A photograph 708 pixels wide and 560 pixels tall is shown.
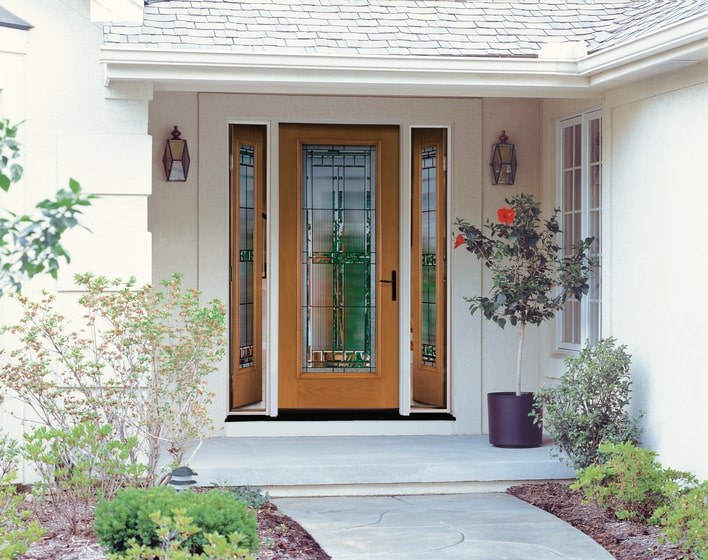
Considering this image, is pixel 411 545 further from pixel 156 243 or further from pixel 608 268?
pixel 156 243

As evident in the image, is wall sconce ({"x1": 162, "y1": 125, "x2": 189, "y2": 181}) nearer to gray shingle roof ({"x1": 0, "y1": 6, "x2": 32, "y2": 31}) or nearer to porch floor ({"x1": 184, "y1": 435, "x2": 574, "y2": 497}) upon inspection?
gray shingle roof ({"x1": 0, "y1": 6, "x2": 32, "y2": 31})

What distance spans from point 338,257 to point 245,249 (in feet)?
2.62

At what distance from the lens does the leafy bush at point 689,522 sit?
533 centimetres

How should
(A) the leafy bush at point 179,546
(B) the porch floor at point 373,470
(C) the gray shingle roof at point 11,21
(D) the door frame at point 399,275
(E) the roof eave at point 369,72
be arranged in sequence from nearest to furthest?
(A) the leafy bush at point 179,546
(E) the roof eave at point 369,72
(C) the gray shingle roof at point 11,21
(B) the porch floor at point 373,470
(D) the door frame at point 399,275

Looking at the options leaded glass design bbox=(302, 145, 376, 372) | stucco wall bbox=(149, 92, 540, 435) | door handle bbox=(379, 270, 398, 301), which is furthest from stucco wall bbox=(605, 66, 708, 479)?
leaded glass design bbox=(302, 145, 376, 372)

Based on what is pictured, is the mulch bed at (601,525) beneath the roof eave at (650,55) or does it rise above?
beneath

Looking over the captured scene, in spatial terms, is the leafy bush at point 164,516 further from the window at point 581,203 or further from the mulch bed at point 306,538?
the window at point 581,203

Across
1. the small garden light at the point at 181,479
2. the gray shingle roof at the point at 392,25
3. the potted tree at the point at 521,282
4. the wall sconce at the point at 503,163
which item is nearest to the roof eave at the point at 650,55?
the gray shingle roof at the point at 392,25

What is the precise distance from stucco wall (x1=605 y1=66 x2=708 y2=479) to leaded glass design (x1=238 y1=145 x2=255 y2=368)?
9.94 feet

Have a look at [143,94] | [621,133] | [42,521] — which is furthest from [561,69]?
[42,521]

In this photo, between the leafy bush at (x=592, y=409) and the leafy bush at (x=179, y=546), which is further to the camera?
the leafy bush at (x=592, y=409)

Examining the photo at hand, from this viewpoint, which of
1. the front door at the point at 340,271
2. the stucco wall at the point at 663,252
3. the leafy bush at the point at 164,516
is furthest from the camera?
the front door at the point at 340,271

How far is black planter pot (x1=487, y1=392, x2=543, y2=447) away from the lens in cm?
797

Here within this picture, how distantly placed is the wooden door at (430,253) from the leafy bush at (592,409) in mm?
2070
